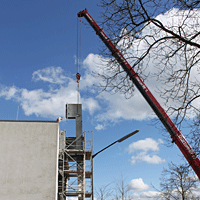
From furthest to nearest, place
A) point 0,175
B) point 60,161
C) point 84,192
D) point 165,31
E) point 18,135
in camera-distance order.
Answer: point 60,161
point 84,192
point 18,135
point 0,175
point 165,31

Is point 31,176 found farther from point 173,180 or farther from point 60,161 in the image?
point 173,180

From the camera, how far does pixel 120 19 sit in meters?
6.95

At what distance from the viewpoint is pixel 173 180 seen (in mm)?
21016

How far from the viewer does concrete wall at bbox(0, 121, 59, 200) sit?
1838 centimetres

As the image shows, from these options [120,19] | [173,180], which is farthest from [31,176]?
[120,19]

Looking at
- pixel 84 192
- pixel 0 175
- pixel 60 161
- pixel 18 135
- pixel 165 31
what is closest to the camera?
pixel 165 31

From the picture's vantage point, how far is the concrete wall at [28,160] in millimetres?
18375

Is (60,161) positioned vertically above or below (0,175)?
above

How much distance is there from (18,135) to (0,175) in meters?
3.32

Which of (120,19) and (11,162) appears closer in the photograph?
(120,19)

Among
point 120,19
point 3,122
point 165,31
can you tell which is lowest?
point 165,31

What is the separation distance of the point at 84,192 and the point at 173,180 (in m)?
8.49

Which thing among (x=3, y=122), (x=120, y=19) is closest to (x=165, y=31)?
(x=120, y=19)

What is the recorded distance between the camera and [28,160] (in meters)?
19.5
